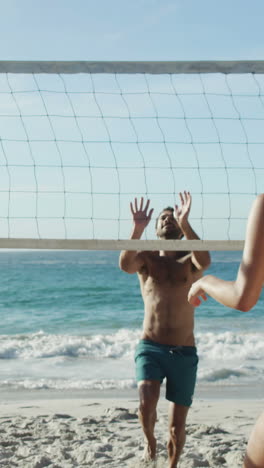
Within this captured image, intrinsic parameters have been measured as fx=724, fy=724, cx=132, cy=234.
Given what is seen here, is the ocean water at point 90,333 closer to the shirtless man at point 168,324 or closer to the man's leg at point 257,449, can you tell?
the shirtless man at point 168,324

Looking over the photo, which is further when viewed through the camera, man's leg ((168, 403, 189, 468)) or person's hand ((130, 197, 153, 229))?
person's hand ((130, 197, 153, 229))

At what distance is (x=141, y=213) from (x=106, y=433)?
2.02m

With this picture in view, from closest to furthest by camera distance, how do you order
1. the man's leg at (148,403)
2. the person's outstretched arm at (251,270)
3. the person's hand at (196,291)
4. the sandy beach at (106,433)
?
the person's outstretched arm at (251,270) < the person's hand at (196,291) < the man's leg at (148,403) < the sandy beach at (106,433)

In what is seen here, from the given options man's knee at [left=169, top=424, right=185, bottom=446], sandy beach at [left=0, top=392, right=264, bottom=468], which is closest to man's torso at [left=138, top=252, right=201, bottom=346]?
man's knee at [left=169, top=424, right=185, bottom=446]

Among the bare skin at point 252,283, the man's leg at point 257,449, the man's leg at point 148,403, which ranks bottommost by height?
the man's leg at point 148,403

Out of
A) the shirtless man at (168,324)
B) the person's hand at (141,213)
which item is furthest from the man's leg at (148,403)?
the person's hand at (141,213)

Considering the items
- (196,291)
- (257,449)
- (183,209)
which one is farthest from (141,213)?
(257,449)

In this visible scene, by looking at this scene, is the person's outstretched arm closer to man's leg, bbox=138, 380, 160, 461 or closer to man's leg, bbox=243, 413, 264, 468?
man's leg, bbox=243, 413, 264, 468

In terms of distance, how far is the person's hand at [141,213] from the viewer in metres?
4.39

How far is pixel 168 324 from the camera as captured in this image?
14.4 ft

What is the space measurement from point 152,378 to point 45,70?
190 cm

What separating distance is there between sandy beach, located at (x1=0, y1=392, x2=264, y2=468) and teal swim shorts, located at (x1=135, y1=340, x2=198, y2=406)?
572 millimetres

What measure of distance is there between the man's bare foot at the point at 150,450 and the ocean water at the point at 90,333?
14.0 feet

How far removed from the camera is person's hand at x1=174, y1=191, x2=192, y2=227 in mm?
4176
